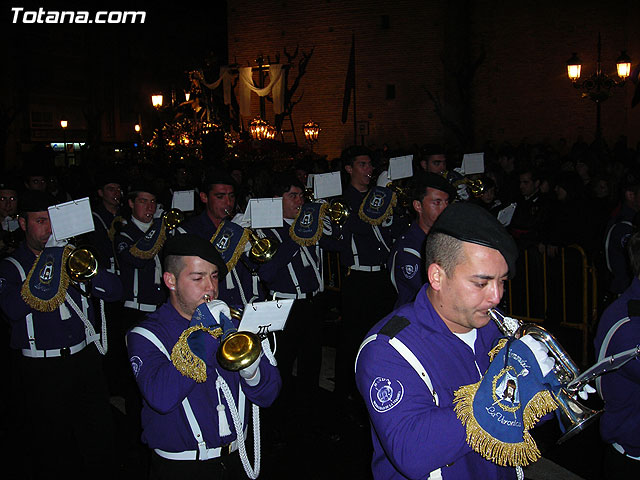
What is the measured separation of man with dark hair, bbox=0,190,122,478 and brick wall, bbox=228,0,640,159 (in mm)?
21007

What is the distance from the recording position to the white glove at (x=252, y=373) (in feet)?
9.29

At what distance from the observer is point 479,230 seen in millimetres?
2309

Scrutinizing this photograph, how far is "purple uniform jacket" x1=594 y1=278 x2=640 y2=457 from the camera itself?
3.04 metres

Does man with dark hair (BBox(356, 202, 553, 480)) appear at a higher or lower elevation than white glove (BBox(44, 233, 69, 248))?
lower

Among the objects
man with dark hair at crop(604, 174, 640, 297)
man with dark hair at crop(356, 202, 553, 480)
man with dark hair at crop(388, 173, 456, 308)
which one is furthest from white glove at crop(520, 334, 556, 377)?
man with dark hair at crop(604, 174, 640, 297)

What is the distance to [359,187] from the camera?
7.09 metres

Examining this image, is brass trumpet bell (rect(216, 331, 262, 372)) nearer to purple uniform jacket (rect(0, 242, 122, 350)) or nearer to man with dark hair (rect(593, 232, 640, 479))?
man with dark hair (rect(593, 232, 640, 479))

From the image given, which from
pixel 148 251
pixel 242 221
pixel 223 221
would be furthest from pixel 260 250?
pixel 148 251

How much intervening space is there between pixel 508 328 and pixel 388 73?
2517 cm

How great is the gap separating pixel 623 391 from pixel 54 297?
364cm

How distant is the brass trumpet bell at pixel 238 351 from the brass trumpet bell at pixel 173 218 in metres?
3.96

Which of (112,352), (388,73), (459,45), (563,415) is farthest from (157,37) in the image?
(563,415)

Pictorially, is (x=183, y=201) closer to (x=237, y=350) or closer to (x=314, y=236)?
(x=314, y=236)

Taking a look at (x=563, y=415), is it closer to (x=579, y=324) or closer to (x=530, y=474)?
(x=530, y=474)
